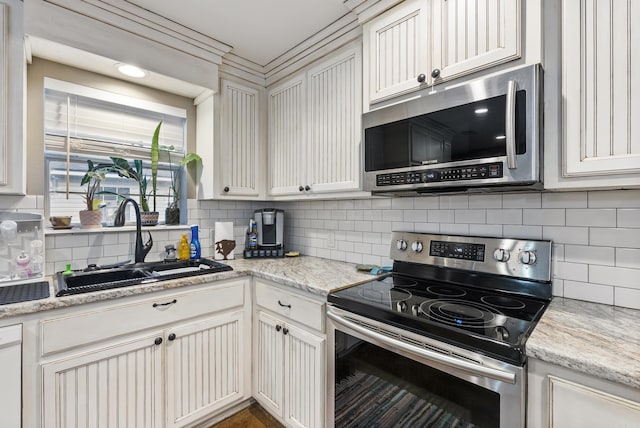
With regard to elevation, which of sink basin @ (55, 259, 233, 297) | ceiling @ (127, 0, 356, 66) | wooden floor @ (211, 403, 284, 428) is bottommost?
wooden floor @ (211, 403, 284, 428)

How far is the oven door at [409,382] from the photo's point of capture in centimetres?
89

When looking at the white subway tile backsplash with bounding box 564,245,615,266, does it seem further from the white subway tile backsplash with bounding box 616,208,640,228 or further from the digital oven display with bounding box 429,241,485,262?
the digital oven display with bounding box 429,241,485,262

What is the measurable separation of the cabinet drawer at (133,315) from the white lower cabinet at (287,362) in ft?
0.73

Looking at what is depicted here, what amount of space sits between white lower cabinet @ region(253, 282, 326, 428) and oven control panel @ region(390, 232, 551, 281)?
624mm

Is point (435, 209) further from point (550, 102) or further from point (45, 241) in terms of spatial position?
point (45, 241)

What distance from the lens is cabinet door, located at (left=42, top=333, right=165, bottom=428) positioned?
4.26 feet

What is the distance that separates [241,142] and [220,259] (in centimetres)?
90

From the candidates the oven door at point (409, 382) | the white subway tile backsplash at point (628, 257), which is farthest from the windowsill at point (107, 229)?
the white subway tile backsplash at point (628, 257)

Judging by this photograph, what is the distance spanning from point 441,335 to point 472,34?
1.17m

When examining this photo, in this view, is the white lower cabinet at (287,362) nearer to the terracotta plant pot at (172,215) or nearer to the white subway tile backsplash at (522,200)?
the terracotta plant pot at (172,215)

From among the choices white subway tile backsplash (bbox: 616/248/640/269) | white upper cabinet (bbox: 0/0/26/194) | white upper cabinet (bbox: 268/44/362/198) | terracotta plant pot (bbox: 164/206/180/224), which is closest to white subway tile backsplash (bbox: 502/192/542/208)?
white subway tile backsplash (bbox: 616/248/640/269)

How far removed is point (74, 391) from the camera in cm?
134

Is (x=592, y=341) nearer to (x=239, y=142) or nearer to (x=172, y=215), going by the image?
(x=239, y=142)

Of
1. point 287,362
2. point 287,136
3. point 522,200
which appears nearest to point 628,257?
point 522,200
